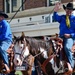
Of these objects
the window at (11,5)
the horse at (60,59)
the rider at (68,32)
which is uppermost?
the window at (11,5)

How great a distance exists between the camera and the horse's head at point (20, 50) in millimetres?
9570

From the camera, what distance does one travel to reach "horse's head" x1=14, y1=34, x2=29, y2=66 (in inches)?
377

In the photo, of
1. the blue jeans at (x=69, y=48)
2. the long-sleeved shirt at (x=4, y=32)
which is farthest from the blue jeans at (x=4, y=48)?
the blue jeans at (x=69, y=48)

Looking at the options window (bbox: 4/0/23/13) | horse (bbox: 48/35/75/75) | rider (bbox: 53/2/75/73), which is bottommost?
horse (bbox: 48/35/75/75)

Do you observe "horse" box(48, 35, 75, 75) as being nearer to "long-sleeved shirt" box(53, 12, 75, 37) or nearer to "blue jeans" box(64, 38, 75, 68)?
"blue jeans" box(64, 38, 75, 68)

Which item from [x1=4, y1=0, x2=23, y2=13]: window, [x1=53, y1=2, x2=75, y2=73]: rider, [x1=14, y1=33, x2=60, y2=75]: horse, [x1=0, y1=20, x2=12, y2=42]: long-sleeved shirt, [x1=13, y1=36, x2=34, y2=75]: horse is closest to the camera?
[x1=13, y1=36, x2=34, y2=75]: horse

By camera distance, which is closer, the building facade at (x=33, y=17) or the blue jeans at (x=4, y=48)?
the blue jeans at (x=4, y=48)

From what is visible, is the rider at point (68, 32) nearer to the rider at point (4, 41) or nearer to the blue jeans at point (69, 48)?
the blue jeans at point (69, 48)

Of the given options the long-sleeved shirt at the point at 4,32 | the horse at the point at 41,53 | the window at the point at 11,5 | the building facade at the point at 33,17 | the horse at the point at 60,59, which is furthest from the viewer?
the window at the point at 11,5

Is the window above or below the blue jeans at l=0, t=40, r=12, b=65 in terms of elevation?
above

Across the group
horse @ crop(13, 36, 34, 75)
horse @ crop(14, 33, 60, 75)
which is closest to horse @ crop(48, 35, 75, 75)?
horse @ crop(14, 33, 60, 75)

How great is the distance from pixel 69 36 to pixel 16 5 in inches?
448

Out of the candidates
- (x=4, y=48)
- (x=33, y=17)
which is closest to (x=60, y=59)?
(x=4, y=48)

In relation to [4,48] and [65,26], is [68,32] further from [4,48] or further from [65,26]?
[4,48]
